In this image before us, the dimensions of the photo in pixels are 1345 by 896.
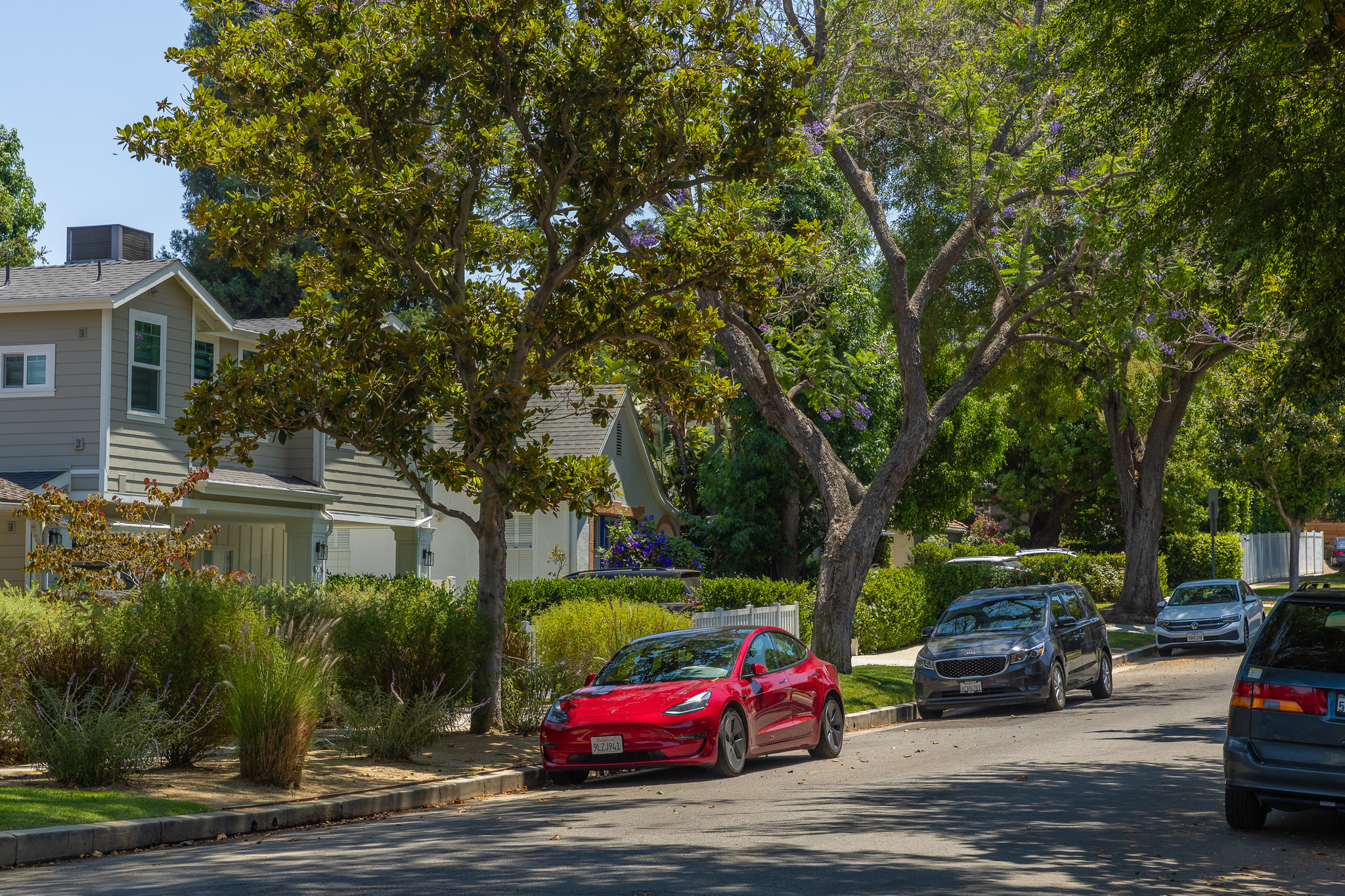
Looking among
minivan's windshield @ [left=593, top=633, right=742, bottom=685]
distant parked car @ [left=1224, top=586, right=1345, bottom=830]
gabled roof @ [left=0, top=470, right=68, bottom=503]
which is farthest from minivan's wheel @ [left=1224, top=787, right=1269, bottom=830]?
gabled roof @ [left=0, top=470, right=68, bottom=503]

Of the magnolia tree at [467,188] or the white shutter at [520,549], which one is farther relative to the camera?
the white shutter at [520,549]

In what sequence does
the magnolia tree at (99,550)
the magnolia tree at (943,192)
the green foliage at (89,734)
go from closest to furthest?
the green foliage at (89,734) < the magnolia tree at (99,550) < the magnolia tree at (943,192)

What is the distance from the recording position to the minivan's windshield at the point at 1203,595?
1100 inches

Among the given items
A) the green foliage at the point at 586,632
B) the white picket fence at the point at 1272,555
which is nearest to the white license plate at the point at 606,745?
the green foliage at the point at 586,632

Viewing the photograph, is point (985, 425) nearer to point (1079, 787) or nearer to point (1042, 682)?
point (1042, 682)

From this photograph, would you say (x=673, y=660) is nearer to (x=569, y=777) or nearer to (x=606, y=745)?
(x=606, y=745)

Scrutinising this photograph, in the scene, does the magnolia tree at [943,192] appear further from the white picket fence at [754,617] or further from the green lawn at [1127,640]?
the green lawn at [1127,640]

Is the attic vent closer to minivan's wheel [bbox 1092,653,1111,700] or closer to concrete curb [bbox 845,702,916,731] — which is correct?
concrete curb [bbox 845,702,916,731]

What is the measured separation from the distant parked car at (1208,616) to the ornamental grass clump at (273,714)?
21511 mm

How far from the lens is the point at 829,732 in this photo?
1394 centimetres

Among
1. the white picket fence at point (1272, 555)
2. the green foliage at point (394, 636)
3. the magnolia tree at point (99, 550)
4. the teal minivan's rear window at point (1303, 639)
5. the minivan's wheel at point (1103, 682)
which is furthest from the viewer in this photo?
the white picket fence at point (1272, 555)

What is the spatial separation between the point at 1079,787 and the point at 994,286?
2140 cm

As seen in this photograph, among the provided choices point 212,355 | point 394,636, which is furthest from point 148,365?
point 394,636

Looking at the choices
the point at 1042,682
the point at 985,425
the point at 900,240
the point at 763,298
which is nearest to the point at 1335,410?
the point at 985,425
